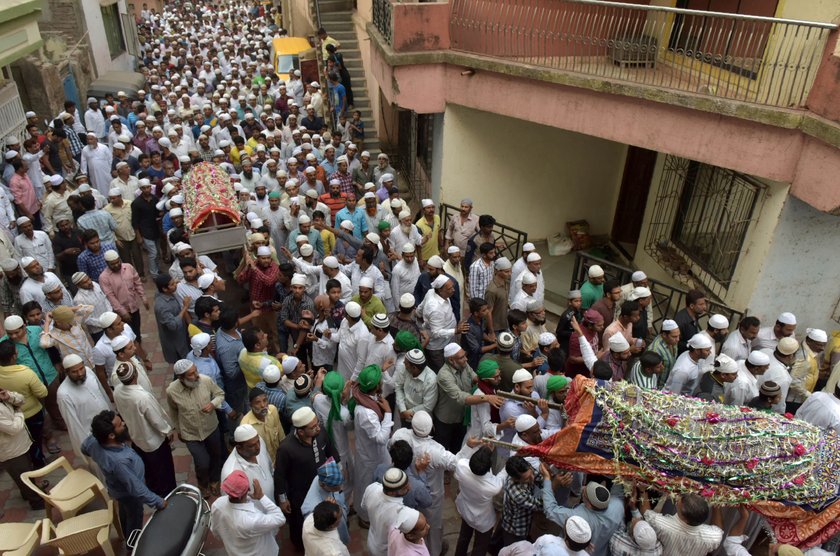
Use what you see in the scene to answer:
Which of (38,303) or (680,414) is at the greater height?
(680,414)

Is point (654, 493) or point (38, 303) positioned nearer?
point (654, 493)

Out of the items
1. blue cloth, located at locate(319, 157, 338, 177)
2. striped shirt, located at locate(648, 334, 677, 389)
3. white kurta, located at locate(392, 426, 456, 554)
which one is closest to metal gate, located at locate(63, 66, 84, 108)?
blue cloth, located at locate(319, 157, 338, 177)

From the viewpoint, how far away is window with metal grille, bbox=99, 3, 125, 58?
68.4 ft

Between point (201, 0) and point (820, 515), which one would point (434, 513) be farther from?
point (201, 0)

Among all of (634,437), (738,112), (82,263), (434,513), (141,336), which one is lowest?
(141,336)

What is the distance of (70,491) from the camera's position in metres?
5.05

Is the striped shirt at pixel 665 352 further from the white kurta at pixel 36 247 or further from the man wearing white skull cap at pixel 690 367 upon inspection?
the white kurta at pixel 36 247

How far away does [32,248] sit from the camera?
7.63 m

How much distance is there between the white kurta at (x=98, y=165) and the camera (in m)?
10.7

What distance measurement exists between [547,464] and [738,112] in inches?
181

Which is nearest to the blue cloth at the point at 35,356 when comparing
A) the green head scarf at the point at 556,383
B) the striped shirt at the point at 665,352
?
the green head scarf at the point at 556,383

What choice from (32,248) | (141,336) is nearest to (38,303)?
(32,248)

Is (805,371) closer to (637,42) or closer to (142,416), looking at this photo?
(637,42)

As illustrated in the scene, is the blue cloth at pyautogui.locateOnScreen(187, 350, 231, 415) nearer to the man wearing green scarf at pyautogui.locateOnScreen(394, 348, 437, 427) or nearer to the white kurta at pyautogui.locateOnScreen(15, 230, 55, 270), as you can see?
the man wearing green scarf at pyautogui.locateOnScreen(394, 348, 437, 427)
